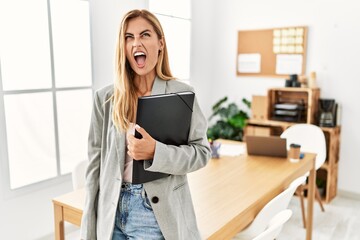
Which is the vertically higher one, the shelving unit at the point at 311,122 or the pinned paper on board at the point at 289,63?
the pinned paper on board at the point at 289,63

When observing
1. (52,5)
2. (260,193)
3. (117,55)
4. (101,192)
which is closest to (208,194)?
(260,193)

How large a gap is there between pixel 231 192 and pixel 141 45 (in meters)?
1.00

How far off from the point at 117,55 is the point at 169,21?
284 cm

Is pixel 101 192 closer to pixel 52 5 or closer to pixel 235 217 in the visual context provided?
pixel 235 217

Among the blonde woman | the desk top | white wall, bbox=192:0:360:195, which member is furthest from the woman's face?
white wall, bbox=192:0:360:195

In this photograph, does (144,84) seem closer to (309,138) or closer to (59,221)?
(59,221)

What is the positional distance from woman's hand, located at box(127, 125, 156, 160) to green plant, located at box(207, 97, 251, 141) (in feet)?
9.43

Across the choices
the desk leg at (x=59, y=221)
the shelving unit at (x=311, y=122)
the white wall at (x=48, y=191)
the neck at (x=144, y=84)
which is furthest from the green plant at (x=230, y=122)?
the neck at (x=144, y=84)

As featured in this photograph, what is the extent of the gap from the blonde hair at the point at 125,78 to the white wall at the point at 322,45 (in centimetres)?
295

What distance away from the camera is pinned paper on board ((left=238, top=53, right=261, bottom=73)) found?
13.6 ft

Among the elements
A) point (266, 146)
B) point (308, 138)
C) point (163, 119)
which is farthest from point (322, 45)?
point (163, 119)

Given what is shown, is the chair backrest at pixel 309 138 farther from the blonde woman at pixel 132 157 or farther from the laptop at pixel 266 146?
the blonde woman at pixel 132 157

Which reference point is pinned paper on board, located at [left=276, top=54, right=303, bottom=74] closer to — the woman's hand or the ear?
the ear

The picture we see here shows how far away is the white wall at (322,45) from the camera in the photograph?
3.54 m
